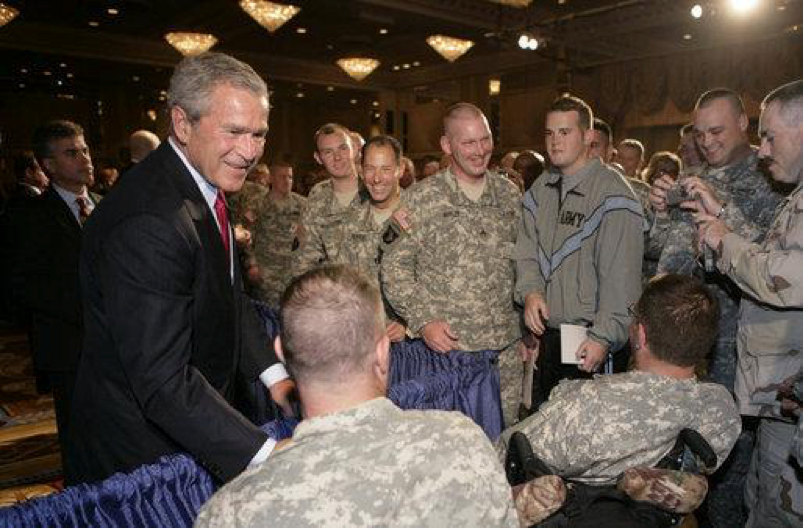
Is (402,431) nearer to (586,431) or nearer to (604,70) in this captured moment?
(586,431)

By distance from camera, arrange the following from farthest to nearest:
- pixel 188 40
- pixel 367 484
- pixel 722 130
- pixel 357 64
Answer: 1. pixel 357 64
2. pixel 188 40
3. pixel 722 130
4. pixel 367 484

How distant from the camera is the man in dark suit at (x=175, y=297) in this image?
1.28m

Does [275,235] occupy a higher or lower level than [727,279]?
higher

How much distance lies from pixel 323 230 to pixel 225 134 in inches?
92.1

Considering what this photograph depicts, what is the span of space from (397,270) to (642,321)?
144 centimetres

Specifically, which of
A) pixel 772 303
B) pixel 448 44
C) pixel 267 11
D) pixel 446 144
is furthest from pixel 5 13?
pixel 772 303

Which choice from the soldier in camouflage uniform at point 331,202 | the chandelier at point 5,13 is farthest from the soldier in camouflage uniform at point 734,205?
the chandelier at point 5,13

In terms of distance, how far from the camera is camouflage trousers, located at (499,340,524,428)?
2.94 meters

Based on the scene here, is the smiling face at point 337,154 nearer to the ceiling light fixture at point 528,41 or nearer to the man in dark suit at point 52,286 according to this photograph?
the man in dark suit at point 52,286

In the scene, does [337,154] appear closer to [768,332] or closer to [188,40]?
[768,332]

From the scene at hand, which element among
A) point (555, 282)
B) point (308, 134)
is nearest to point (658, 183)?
point (555, 282)

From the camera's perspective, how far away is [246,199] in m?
6.02

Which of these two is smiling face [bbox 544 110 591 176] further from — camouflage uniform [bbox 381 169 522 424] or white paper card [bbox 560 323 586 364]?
white paper card [bbox 560 323 586 364]

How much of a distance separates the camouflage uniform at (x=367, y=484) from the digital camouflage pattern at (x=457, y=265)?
186 centimetres
